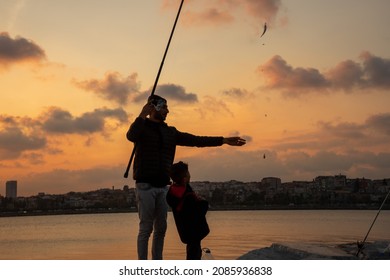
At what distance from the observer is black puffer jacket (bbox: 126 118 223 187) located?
18.0ft

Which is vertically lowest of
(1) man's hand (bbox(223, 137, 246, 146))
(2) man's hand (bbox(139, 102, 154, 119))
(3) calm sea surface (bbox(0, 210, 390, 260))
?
(3) calm sea surface (bbox(0, 210, 390, 260))

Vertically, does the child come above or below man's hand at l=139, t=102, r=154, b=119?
below

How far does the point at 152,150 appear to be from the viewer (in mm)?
5555

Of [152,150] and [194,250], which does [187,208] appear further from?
[152,150]

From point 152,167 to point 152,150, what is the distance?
0.16m

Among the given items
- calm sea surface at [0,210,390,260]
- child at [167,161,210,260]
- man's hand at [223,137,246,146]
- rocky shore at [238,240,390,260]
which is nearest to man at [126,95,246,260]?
child at [167,161,210,260]

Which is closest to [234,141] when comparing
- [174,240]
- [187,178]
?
[187,178]

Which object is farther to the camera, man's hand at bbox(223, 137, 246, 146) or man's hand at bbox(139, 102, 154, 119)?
man's hand at bbox(223, 137, 246, 146)

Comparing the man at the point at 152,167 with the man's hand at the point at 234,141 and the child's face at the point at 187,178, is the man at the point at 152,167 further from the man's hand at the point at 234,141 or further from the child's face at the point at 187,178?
the man's hand at the point at 234,141

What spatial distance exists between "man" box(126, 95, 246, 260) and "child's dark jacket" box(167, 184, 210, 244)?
155 millimetres

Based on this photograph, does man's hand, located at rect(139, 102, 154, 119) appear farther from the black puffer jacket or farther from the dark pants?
the dark pants

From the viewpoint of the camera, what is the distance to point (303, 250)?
692cm

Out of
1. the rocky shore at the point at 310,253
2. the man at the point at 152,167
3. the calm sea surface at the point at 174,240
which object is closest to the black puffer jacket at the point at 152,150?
the man at the point at 152,167
